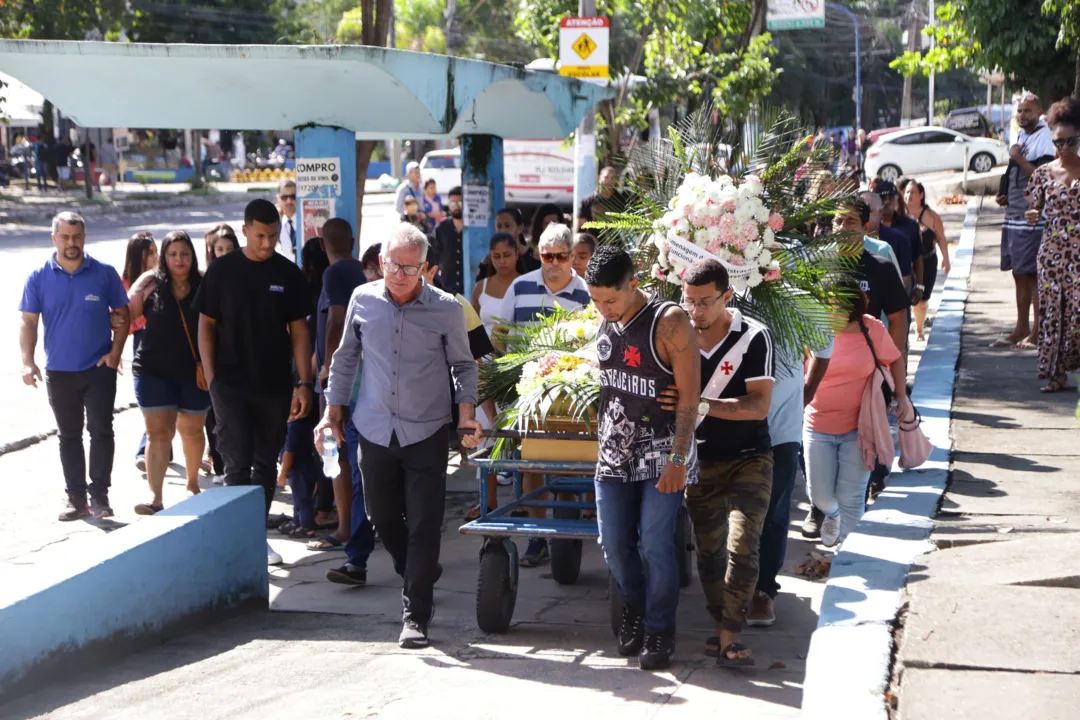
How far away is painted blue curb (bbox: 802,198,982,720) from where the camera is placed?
471cm

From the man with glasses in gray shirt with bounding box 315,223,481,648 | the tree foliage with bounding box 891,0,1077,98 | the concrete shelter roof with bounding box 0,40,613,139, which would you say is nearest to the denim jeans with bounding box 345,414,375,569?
the man with glasses in gray shirt with bounding box 315,223,481,648

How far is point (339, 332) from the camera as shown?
7891 mm

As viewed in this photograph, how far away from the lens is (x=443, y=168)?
109 ft

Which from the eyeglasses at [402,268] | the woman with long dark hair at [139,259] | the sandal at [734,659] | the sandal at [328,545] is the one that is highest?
the eyeglasses at [402,268]

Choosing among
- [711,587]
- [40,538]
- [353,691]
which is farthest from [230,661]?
[40,538]

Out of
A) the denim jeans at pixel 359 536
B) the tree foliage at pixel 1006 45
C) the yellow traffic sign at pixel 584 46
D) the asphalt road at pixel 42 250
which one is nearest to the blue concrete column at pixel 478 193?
the yellow traffic sign at pixel 584 46

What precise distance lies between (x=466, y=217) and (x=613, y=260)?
24.7 ft

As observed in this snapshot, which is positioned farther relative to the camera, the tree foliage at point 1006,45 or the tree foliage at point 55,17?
the tree foliage at point 55,17

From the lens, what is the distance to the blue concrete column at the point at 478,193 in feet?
42.2

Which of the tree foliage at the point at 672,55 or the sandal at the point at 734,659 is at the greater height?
the tree foliage at the point at 672,55

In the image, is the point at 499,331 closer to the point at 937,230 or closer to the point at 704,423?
the point at 704,423

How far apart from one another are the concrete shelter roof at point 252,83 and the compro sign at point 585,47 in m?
2.83

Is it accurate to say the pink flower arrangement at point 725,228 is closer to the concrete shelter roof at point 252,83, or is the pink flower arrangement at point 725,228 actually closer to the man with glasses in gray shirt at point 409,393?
the man with glasses in gray shirt at point 409,393

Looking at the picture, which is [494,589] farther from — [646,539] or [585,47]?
[585,47]
